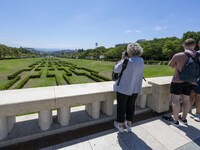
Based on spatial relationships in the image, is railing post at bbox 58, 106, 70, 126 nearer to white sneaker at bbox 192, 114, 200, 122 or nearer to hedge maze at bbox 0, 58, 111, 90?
white sneaker at bbox 192, 114, 200, 122

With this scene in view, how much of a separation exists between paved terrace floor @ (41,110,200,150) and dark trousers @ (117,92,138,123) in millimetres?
335

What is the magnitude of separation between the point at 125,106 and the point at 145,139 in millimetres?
682

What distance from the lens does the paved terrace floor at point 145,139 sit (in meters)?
2.59

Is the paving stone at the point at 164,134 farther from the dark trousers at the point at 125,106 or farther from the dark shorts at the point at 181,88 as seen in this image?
the dark shorts at the point at 181,88

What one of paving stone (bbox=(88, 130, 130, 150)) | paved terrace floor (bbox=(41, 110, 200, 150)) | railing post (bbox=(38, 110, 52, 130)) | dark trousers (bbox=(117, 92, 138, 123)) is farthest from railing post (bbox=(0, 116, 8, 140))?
dark trousers (bbox=(117, 92, 138, 123))

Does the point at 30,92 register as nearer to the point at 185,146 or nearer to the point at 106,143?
the point at 106,143

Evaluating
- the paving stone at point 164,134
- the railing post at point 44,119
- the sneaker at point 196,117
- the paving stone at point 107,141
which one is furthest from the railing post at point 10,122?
the sneaker at point 196,117

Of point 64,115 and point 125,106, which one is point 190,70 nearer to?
point 125,106

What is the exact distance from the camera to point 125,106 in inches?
111

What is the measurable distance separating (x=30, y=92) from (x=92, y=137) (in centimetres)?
138

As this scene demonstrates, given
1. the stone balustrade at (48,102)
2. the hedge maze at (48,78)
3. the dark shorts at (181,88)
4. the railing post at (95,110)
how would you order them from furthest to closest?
the hedge maze at (48,78)
the railing post at (95,110)
the dark shorts at (181,88)
the stone balustrade at (48,102)

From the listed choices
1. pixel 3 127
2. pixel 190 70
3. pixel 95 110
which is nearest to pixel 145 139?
pixel 95 110

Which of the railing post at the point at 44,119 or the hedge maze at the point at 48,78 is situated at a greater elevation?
the railing post at the point at 44,119

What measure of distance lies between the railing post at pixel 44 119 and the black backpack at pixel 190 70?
2.56 metres
